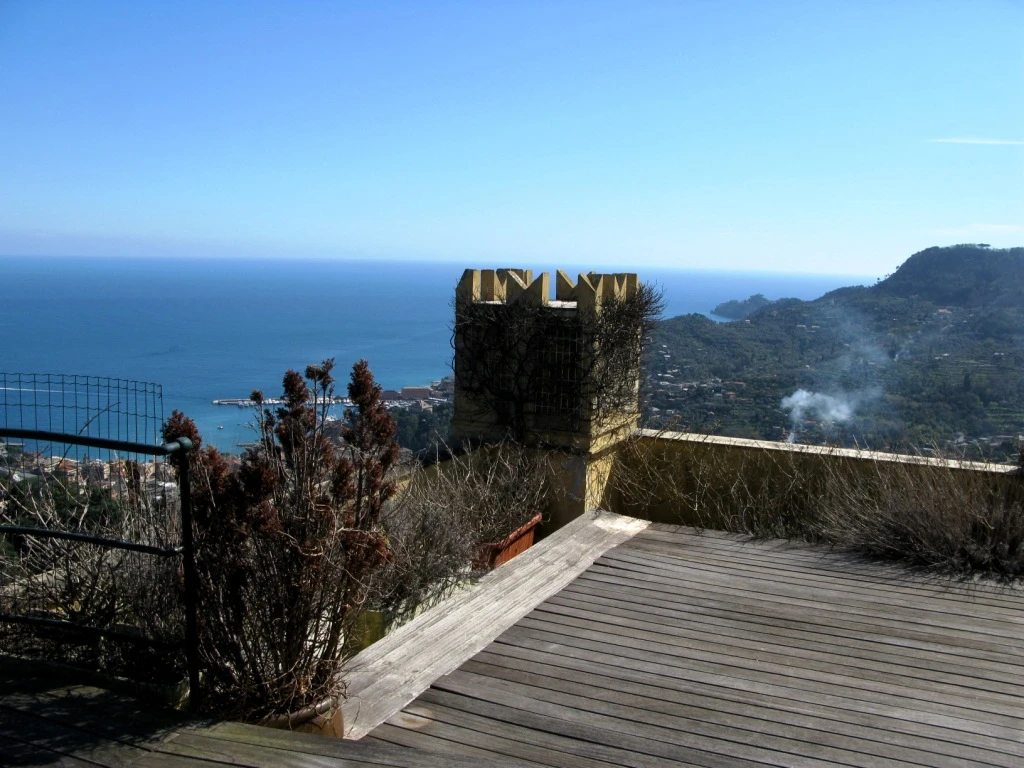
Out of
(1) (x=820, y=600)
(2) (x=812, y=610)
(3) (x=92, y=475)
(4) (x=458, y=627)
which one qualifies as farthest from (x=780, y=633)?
(3) (x=92, y=475)

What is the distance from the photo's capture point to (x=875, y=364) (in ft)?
35.3

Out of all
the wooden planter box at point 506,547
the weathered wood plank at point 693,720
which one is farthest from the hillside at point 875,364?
the weathered wood plank at point 693,720

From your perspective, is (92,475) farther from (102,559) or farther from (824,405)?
(824,405)

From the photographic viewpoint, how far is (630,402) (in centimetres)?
707

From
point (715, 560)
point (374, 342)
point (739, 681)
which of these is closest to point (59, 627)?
point (739, 681)

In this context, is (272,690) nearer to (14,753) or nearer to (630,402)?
(14,753)

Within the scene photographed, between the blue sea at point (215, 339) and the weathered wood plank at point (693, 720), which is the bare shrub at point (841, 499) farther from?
the weathered wood plank at point (693, 720)

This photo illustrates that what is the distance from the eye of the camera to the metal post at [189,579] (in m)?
2.76

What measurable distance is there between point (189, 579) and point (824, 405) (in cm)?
711

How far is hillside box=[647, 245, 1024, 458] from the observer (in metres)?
7.36

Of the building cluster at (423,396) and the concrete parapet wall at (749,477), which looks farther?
the building cluster at (423,396)

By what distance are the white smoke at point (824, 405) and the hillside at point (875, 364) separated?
0.02 m

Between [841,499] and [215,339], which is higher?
[215,339]

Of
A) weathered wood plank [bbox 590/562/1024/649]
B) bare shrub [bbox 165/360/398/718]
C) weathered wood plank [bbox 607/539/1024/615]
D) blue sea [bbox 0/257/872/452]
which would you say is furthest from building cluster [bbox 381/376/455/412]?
bare shrub [bbox 165/360/398/718]
